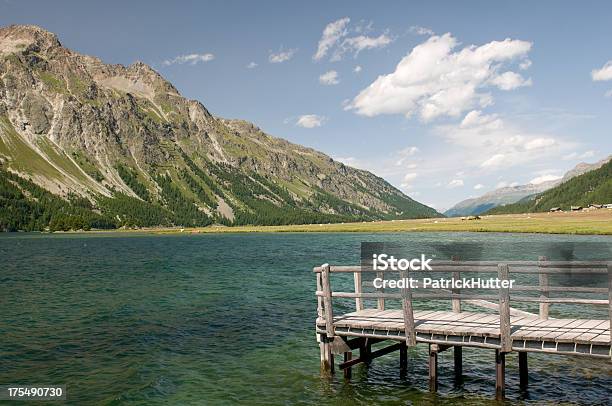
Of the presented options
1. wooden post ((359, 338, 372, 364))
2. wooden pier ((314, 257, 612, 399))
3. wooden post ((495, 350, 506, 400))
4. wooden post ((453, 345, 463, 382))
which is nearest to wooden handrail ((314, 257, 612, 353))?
wooden pier ((314, 257, 612, 399))

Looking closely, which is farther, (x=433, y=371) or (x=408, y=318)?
(x=433, y=371)

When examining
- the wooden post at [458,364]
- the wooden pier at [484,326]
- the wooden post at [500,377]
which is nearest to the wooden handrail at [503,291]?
the wooden pier at [484,326]

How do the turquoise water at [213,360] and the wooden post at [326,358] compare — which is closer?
the turquoise water at [213,360]

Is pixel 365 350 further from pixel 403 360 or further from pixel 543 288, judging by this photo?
pixel 543 288

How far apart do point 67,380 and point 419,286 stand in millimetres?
16666

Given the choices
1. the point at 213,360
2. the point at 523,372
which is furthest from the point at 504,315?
the point at 213,360

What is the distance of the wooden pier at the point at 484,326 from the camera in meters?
18.0

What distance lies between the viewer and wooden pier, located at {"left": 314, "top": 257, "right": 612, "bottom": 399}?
710 inches

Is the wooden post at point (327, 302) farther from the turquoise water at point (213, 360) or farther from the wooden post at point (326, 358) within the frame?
the turquoise water at point (213, 360)

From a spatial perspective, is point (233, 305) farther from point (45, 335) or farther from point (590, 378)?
point (590, 378)

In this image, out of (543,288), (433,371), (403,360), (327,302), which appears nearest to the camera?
(543,288)

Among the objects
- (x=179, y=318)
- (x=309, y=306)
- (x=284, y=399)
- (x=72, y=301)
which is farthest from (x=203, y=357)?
(x=72, y=301)

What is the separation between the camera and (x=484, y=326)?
20156 millimetres

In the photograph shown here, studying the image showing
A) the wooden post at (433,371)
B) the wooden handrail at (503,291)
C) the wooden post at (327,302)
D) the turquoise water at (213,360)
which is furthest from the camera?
the wooden post at (327,302)
